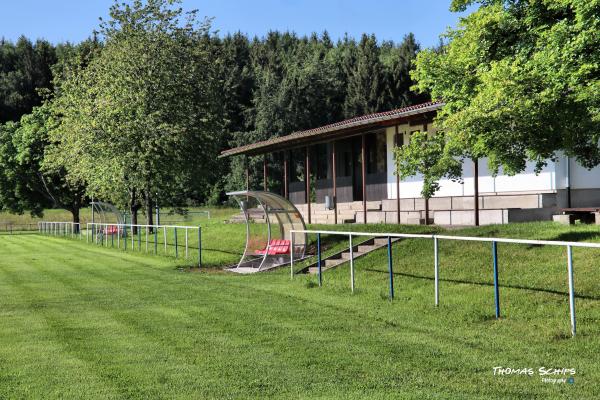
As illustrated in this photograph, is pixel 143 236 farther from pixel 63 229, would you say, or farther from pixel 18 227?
pixel 18 227

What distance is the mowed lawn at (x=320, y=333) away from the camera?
23.1ft

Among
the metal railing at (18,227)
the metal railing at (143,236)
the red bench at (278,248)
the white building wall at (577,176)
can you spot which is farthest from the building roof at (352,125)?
the metal railing at (18,227)

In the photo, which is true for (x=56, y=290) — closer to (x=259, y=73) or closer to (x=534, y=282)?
(x=534, y=282)

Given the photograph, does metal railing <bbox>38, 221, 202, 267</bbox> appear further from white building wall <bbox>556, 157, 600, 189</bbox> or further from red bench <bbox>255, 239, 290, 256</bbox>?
white building wall <bbox>556, 157, 600, 189</bbox>

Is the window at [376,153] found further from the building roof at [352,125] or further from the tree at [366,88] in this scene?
the tree at [366,88]

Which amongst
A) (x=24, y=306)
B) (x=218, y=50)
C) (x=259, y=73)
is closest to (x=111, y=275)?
(x=24, y=306)

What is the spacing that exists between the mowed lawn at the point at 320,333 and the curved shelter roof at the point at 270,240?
339cm

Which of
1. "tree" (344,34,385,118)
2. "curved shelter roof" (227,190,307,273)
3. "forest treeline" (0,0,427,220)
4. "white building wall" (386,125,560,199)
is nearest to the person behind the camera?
"curved shelter roof" (227,190,307,273)

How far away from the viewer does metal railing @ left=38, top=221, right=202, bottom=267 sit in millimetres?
25605

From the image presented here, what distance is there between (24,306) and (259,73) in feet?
233

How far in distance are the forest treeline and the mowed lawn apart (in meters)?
5.92

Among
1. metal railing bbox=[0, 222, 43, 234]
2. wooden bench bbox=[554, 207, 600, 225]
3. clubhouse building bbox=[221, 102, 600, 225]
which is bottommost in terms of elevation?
metal railing bbox=[0, 222, 43, 234]

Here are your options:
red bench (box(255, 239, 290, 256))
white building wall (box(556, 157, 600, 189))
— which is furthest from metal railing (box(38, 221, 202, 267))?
white building wall (box(556, 157, 600, 189))

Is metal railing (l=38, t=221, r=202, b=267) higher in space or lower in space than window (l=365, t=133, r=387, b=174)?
lower
